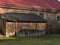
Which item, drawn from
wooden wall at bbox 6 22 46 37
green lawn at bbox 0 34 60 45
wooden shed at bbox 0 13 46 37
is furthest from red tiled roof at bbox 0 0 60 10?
green lawn at bbox 0 34 60 45

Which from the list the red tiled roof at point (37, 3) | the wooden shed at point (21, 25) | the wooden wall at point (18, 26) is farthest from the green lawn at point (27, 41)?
the red tiled roof at point (37, 3)

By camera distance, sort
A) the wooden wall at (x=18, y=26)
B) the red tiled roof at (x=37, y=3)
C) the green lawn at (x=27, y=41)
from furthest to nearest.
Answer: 1. the red tiled roof at (x=37, y=3)
2. the wooden wall at (x=18, y=26)
3. the green lawn at (x=27, y=41)

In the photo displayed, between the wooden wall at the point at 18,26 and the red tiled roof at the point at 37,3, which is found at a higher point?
the red tiled roof at the point at 37,3

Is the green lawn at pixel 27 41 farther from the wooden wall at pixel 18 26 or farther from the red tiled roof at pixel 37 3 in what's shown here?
the red tiled roof at pixel 37 3

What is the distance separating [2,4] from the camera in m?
31.7

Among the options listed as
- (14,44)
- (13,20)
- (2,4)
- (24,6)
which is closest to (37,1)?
(24,6)

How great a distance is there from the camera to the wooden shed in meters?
28.5

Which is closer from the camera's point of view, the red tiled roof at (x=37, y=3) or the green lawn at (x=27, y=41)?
the green lawn at (x=27, y=41)

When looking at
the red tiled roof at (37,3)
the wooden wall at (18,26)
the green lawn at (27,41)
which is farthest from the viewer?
the red tiled roof at (37,3)

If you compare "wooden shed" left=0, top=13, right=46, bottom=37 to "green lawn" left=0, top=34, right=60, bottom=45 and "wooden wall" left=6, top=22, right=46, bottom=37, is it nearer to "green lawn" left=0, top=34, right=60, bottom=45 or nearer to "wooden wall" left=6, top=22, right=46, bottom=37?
"wooden wall" left=6, top=22, right=46, bottom=37

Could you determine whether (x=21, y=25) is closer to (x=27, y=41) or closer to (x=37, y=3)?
(x=27, y=41)

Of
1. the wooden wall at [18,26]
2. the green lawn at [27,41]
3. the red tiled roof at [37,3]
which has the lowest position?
the green lawn at [27,41]

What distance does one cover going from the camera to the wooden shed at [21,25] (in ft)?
93.4

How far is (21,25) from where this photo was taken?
29.3 m
